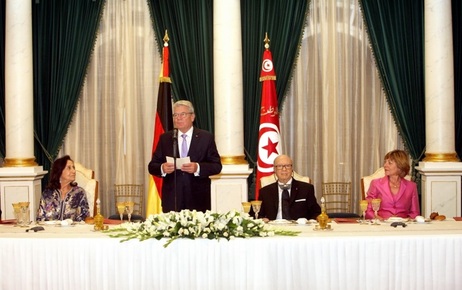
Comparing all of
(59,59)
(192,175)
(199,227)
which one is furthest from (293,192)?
(59,59)

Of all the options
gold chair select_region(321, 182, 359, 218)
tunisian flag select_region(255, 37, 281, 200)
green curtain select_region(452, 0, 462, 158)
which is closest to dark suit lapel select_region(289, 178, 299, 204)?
tunisian flag select_region(255, 37, 281, 200)

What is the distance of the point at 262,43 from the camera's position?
935 centimetres

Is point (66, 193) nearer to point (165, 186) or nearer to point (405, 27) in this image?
point (165, 186)

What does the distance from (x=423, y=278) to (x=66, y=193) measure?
10.5 feet

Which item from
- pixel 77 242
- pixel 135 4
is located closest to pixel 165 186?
pixel 77 242

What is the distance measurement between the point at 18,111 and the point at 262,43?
3.07 m

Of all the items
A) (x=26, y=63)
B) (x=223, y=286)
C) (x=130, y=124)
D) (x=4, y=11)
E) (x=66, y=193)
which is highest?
(x=4, y=11)

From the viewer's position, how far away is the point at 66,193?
6.48 metres

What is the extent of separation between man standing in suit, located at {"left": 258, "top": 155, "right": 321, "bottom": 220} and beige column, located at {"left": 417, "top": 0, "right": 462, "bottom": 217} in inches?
106

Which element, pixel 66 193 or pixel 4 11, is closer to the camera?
pixel 66 193

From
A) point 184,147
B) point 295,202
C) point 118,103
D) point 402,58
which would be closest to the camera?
point 295,202

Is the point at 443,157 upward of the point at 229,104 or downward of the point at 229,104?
downward

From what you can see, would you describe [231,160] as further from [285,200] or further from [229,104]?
[285,200]

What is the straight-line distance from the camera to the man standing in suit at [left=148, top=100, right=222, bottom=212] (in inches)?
247
